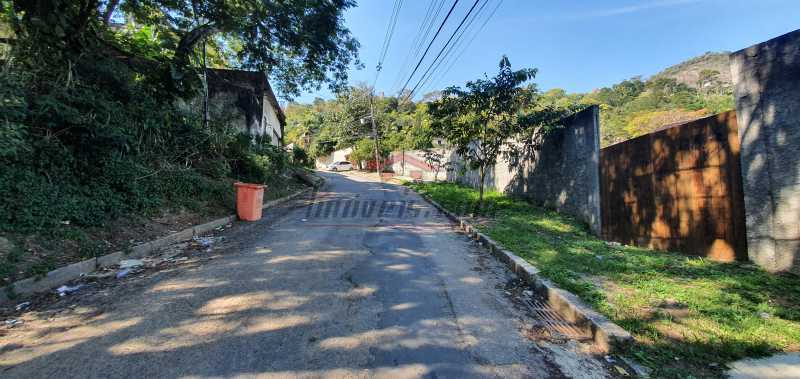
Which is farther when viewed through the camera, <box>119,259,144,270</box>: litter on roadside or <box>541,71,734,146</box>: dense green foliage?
<box>541,71,734,146</box>: dense green foliage

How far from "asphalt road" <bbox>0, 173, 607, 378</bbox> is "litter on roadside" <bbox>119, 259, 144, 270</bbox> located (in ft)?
2.06

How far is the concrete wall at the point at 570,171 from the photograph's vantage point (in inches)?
275

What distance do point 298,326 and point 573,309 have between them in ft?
7.77

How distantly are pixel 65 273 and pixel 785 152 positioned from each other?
313 inches

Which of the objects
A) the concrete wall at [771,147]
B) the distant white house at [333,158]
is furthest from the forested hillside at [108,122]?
the distant white house at [333,158]

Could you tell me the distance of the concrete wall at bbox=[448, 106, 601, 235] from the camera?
22.9ft

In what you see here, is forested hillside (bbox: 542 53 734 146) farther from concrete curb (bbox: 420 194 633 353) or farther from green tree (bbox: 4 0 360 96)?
concrete curb (bbox: 420 194 633 353)

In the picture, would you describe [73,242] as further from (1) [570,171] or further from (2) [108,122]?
(1) [570,171]

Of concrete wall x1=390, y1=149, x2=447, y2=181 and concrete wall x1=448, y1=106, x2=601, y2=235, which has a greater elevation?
concrete wall x1=390, y1=149, x2=447, y2=181

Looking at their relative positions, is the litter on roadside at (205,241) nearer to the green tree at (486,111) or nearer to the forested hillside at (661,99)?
the green tree at (486,111)

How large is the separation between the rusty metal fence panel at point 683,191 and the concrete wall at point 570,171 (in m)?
0.43

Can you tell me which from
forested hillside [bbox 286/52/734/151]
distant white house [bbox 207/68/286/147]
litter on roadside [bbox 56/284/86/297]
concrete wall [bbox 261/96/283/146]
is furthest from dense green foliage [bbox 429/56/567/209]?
forested hillside [bbox 286/52/734/151]

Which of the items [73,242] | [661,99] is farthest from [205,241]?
[661,99]

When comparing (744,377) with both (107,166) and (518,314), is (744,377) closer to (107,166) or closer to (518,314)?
(518,314)
